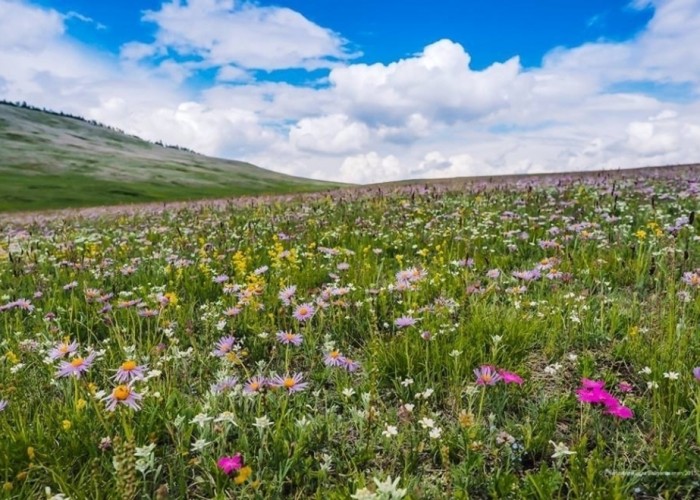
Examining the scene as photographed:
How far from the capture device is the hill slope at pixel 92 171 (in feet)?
277

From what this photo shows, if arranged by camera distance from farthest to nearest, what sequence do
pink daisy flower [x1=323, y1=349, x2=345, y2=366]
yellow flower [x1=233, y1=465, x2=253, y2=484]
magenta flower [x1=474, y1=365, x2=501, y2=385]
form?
pink daisy flower [x1=323, y1=349, x2=345, y2=366] → magenta flower [x1=474, y1=365, x2=501, y2=385] → yellow flower [x1=233, y1=465, x2=253, y2=484]

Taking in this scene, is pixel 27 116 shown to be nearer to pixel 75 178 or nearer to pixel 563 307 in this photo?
pixel 75 178

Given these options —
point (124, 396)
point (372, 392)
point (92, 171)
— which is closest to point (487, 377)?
point (372, 392)

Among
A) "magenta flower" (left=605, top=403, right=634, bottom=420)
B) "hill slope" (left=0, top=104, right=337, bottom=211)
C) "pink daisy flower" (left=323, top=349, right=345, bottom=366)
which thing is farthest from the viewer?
"hill slope" (left=0, top=104, right=337, bottom=211)

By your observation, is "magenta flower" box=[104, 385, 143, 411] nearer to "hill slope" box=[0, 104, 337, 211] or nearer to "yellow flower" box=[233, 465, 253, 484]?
"yellow flower" box=[233, 465, 253, 484]

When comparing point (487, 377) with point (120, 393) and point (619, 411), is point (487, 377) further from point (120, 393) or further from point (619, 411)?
point (120, 393)

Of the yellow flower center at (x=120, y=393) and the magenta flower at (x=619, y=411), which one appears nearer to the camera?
the magenta flower at (x=619, y=411)

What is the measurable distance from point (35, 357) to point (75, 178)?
116 m

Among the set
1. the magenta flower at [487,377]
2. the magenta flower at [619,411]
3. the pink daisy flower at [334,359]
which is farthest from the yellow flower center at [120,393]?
the magenta flower at [619,411]

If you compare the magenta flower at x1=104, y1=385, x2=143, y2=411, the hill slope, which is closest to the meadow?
the magenta flower at x1=104, y1=385, x2=143, y2=411

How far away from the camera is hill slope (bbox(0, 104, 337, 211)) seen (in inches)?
3327

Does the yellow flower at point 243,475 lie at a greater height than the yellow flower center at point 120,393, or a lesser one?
lesser

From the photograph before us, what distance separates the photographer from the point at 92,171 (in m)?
116

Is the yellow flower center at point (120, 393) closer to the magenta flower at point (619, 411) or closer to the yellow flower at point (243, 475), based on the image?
the yellow flower at point (243, 475)
